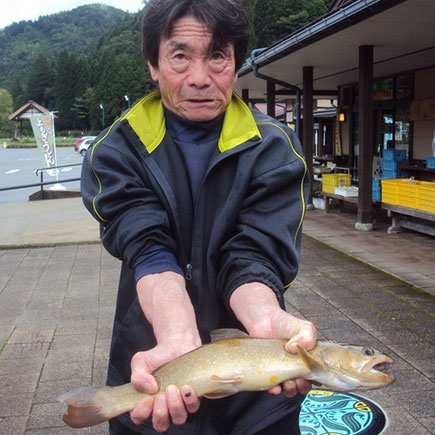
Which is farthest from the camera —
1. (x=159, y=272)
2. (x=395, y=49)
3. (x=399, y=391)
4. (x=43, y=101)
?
(x=43, y=101)

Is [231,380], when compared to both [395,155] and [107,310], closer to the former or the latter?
[107,310]

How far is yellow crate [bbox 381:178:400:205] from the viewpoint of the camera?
10887 millimetres

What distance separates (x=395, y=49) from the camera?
455 inches

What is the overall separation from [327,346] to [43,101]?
151 m

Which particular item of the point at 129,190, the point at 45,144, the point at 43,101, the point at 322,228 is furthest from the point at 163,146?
the point at 43,101

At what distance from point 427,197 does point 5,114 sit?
14304cm

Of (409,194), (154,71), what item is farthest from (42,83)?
(154,71)

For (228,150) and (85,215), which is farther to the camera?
(85,215)

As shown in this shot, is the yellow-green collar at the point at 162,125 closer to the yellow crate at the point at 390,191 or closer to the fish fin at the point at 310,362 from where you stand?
the fish fin at the point at 310,362

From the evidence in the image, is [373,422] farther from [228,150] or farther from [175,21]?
[175,21]

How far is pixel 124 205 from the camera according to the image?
2.01 meters

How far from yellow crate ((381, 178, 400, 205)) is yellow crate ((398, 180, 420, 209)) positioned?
104mm

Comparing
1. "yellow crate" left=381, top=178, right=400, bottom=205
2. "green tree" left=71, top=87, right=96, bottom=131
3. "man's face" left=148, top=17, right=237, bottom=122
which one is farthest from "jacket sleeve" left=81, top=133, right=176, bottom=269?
"green tree" left=71, top=87, right=96, bottom=131

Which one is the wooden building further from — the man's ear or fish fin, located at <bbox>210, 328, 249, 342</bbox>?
fish fin, located at <bbox>210, 328, 249, 342</bbox>
